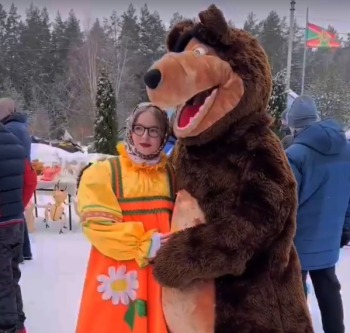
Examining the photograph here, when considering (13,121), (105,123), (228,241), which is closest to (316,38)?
(105,123)

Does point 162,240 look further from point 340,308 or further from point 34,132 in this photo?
point 34,132

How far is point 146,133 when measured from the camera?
185cm

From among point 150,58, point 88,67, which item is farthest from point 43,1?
point 88,67

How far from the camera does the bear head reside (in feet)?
5.50

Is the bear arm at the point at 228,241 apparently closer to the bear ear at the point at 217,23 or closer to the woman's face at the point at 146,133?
the woman's face at the point at 146,133

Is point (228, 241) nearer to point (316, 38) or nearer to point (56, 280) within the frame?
point (56, 280)

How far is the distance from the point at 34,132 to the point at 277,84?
1271 cm

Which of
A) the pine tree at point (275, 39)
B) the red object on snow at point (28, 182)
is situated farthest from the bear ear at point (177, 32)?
the pine tree at point (275, 39)

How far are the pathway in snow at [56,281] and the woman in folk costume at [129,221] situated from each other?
5.04 feet

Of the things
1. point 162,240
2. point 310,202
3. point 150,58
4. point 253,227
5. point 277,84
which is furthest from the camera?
point 150,58

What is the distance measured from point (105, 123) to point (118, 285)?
39.4 feet

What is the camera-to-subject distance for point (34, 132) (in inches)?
845

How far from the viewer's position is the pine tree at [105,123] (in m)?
13.5

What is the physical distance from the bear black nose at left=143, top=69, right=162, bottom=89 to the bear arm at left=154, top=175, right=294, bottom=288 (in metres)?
0.47
